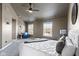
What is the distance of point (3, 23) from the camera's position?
3639 millimetres

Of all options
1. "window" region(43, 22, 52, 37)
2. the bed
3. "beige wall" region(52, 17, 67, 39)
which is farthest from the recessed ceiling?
the bed

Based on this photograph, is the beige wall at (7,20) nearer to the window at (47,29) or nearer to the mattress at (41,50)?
the mattress at (41,50)

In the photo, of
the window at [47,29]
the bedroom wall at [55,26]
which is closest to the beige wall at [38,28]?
the bedroom wall at [55,26]

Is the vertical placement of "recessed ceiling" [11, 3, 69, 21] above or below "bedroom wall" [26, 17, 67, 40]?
above

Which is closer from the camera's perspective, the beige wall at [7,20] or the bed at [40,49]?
the bed at [40,49]

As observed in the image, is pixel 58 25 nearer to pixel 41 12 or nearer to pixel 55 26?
pixel 55 26

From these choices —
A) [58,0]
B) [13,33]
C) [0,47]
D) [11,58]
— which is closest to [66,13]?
[58,0]

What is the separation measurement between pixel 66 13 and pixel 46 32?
86 centimetres

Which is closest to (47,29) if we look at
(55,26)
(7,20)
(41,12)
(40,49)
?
(55,26)

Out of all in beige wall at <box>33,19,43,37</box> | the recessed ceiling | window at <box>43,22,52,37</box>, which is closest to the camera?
the recessed ceiling

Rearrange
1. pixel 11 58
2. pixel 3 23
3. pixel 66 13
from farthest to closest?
1. pixel 3 23
2. pixel 66 13
3. pixel 11 58

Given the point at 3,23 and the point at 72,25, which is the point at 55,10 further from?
the point at 3,23

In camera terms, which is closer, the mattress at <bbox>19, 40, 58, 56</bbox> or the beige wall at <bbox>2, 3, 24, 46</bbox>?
the mattress at <bbox>19, 40, 58, 56</bbox>

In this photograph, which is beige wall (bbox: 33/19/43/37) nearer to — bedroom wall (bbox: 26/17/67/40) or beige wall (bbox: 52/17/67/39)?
bedroom wall (bbox: 26/17/67/40)
